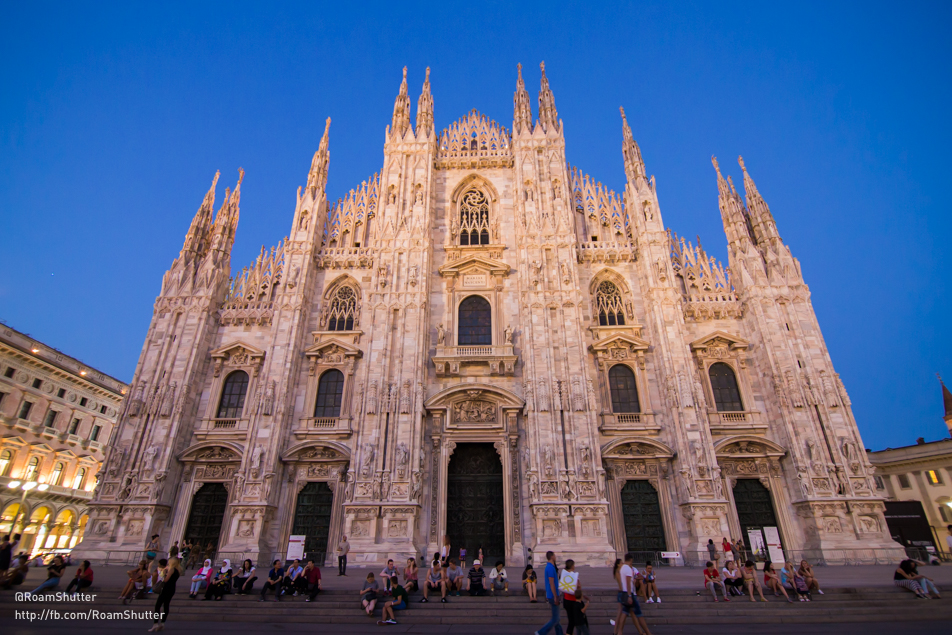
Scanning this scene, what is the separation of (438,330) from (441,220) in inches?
279

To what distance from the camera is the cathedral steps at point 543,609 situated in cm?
1109

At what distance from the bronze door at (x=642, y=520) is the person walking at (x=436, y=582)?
1060 centimetres

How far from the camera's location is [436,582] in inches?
503

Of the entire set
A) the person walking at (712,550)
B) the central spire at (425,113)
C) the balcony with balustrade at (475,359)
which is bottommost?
the person walking at (712,550)

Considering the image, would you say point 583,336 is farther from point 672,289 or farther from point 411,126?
point 411,126

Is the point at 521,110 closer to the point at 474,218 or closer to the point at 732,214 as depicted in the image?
the point at 474,218

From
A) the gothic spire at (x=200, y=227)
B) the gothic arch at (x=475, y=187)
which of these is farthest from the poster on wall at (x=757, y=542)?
the gothic spire at (x=200, y=227)

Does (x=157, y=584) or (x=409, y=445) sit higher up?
(x=409, y=445)

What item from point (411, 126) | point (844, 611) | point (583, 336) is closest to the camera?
point (844, 611)

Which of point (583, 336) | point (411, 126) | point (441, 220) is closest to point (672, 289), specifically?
point (583, 336)

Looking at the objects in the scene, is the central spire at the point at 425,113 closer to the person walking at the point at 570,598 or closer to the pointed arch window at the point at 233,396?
the pointed arch window at the point at 233,396

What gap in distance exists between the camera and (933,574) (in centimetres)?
1546

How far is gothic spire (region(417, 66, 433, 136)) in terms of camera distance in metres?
29.3

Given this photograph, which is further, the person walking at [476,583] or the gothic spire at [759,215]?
the gothic spire at [759,215]
